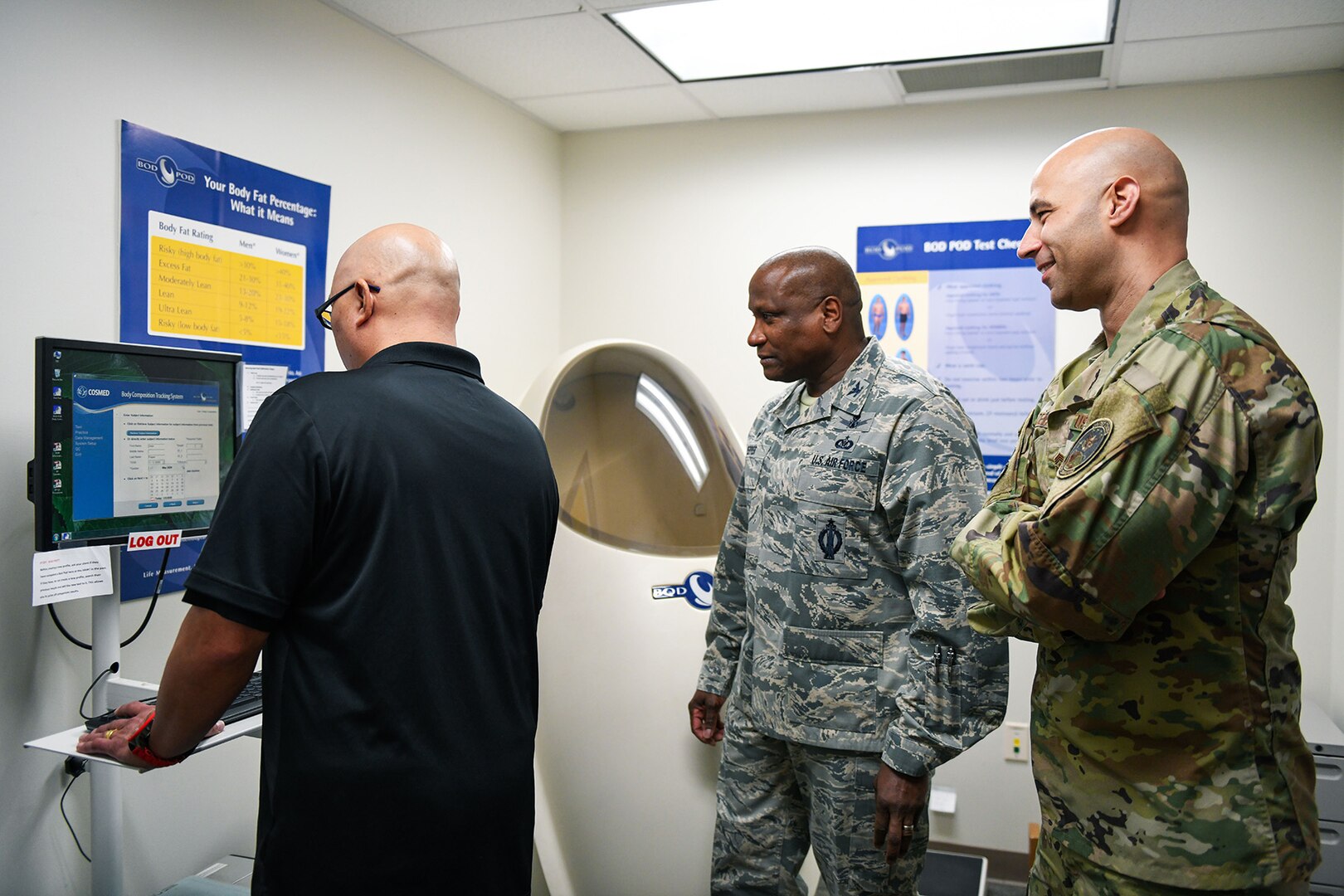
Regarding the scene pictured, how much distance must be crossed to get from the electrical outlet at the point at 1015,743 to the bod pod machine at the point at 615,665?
44.9 inches

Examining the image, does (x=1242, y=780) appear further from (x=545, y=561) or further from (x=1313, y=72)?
(x=1313, y=72)

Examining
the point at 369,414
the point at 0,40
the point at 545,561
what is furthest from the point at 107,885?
the point at 0,40

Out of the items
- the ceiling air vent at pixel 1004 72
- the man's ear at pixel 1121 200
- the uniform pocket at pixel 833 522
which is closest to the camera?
the man's ear at pixel 1121 200

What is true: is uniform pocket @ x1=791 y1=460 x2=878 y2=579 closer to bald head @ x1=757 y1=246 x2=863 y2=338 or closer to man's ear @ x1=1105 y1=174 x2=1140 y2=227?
bald head @ x1=757 y1=246 x2=863 y2=338

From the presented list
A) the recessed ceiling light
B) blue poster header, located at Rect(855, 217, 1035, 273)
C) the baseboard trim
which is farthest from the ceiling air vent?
the baseboard trim

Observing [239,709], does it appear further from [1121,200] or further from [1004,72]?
[1004,72]

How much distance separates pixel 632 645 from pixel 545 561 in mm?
802

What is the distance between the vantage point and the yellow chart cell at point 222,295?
5.85 ft

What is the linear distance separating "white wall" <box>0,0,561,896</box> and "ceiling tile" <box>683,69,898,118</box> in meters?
0.79

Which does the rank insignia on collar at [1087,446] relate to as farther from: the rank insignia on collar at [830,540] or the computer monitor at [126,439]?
the computer monitor at [126,439]

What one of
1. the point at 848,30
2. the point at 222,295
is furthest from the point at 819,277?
the point at 222,295

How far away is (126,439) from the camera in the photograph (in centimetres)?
142

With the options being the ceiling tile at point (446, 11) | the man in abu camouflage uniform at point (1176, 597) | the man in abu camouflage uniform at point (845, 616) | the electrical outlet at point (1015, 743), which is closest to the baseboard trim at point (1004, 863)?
the electrical outlet at point (1015, 743)

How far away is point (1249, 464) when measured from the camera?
0.96 metres
